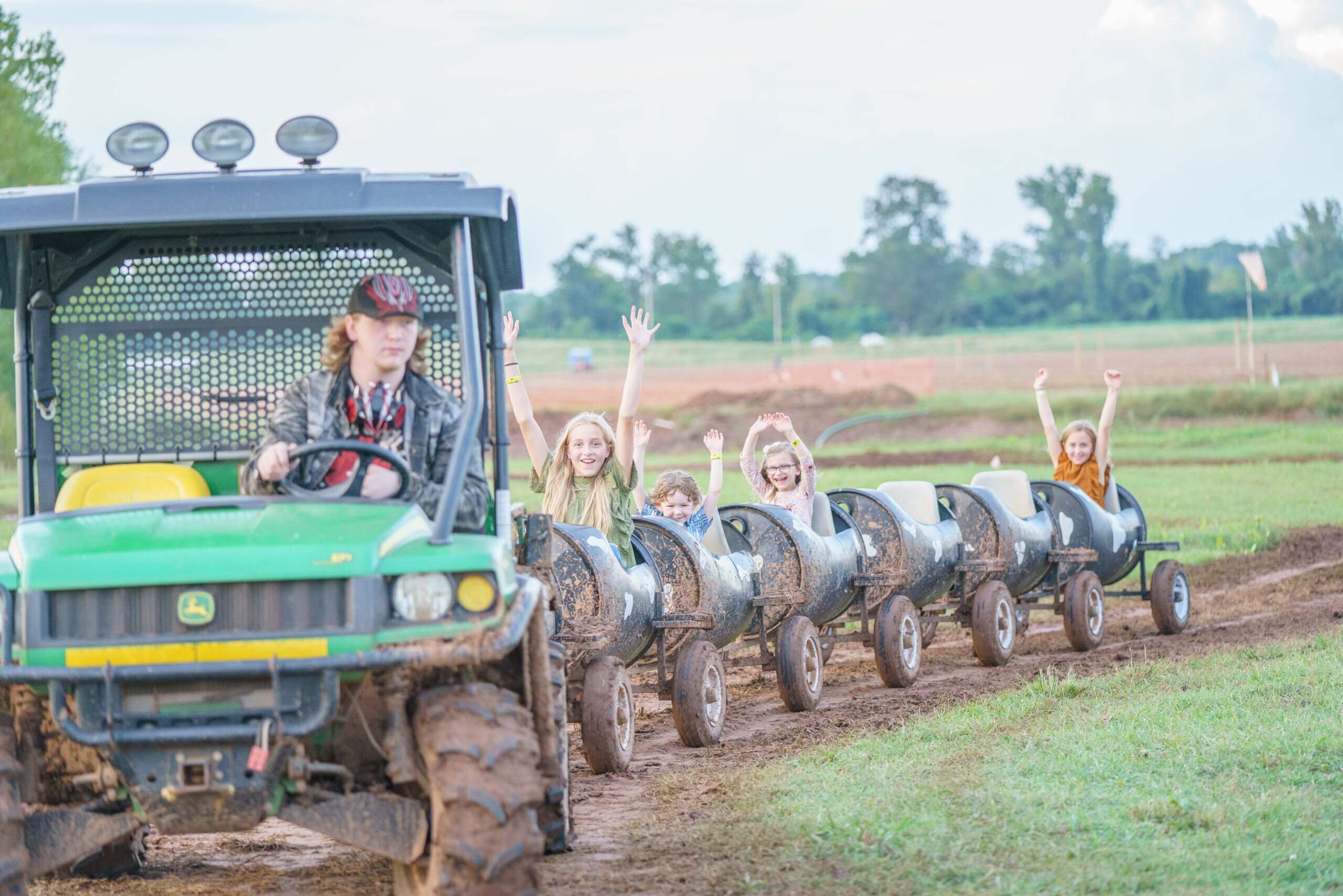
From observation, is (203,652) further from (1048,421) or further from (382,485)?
(1048,421)

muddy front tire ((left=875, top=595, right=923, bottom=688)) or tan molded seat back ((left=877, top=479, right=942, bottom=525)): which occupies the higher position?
tan molded seat back ((left=877, top=479, right=942, bottom=525))

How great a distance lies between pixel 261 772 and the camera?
482 cm

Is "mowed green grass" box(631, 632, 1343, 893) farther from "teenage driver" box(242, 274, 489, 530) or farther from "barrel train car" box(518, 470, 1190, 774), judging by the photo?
"teenage driver" box(242, 274, 489, 530)

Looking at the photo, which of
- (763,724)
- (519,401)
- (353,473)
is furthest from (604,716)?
(353,473)

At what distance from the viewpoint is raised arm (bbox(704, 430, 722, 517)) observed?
1081cm

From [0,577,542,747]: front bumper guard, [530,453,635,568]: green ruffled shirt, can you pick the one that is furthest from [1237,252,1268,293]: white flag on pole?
[0,577,542,747]: front bumper guard

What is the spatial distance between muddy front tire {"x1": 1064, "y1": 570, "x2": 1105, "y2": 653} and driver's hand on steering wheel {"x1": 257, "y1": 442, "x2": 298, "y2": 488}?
9059 mm

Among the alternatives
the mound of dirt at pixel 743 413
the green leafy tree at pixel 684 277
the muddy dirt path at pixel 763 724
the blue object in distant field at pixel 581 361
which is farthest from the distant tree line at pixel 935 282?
the muddy dirt path at pixel 763 724

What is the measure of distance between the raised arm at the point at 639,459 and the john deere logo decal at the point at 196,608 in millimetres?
5113

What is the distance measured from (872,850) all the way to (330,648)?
251cm

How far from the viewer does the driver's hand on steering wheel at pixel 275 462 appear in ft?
17.3

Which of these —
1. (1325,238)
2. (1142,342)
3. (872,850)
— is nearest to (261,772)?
(872,850)

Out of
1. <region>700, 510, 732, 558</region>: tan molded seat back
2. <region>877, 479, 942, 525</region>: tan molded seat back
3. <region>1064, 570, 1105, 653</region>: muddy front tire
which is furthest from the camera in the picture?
<region>1064, 570, 1105, 653</region>: muddy front tire

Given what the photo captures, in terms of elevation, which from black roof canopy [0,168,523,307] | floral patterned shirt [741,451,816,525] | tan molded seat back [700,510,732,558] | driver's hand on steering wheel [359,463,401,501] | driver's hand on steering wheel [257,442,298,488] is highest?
black roof canopy [0,168,523,307]
